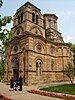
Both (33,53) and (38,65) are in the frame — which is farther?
(38,65)

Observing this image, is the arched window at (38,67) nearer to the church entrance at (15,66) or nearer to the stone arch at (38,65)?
the stone arch at (38,65)

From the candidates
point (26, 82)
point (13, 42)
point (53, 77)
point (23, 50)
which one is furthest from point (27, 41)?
point (53, 77)

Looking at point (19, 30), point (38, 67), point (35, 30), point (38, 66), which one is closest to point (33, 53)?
point (38, 66)

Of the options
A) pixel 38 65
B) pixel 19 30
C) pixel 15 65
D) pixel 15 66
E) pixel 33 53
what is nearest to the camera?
pixel 33 53

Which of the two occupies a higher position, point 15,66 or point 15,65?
point 15,65

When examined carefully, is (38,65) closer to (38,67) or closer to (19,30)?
(38,67)

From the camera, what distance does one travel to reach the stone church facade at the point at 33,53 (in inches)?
1288

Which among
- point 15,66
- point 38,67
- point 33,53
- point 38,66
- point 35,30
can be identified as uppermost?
point 35,30

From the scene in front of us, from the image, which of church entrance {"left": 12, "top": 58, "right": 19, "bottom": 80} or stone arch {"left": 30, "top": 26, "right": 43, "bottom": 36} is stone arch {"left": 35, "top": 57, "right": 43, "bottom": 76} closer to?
church entrance {"left": 12, "top": 58, "right": 19, "bottom": 80}

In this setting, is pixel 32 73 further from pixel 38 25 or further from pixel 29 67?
pixel 38 25

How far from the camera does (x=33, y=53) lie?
33.5 metres

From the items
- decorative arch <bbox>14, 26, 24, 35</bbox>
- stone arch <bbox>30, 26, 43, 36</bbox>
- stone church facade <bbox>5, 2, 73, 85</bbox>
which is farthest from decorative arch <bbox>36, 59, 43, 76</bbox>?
decorative arch <bbox>14, 26, 24, 35</bbox>

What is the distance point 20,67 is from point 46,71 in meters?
5.83

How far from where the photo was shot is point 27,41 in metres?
33.0
